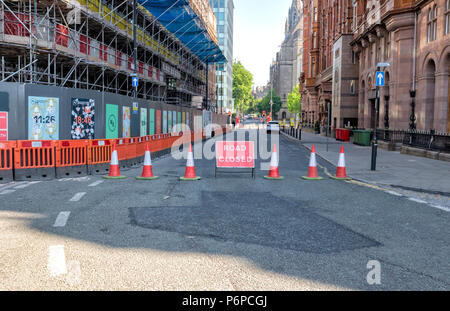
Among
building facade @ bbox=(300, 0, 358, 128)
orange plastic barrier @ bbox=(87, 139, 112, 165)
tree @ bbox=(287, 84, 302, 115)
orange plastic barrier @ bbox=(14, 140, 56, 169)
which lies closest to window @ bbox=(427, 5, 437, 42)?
building facade @ bbox=(300, 0, 358, 128)

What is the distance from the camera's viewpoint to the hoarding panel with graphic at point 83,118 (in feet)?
A: 47.5

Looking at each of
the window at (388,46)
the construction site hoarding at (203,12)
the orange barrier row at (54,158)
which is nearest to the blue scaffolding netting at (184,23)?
the construction site hoarding at (203,12)

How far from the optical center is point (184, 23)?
42.1 m

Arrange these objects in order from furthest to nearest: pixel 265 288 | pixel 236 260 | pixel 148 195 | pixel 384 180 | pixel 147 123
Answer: pixel 147 123 → pixel 384 180 → pixel 148 195 → pixel 236 260 → pixel 265 288

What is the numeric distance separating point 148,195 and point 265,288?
19.2ft

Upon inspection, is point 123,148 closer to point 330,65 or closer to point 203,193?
point 203,193

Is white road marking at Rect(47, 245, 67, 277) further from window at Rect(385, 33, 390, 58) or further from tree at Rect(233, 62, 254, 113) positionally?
tree at Rect(233, 62, 254, 113)

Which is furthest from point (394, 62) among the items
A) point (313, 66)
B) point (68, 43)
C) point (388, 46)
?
point (313, 66)

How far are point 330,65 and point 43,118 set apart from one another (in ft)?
146

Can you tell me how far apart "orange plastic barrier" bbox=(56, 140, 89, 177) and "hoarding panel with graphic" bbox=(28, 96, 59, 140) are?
2.86 feet

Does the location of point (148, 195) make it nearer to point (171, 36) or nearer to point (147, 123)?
point (147, 123)

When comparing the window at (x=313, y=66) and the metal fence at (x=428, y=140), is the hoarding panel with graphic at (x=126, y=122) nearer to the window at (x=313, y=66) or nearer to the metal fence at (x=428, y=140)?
→ the metal fence at (x=428, y=140)
